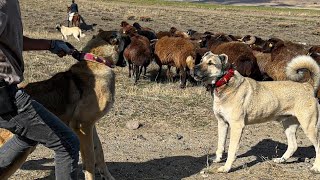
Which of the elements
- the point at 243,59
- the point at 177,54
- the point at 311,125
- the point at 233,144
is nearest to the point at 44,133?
the point at 233,144

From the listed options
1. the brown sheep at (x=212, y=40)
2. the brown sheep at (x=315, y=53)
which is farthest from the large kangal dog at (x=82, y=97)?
the brown sheep at (x=212, y=40)

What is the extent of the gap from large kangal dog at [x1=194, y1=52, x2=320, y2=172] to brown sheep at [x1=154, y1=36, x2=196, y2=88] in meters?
6.37

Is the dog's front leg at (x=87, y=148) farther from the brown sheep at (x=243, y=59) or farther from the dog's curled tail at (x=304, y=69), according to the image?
the brown sheep at (x=243, y=59)

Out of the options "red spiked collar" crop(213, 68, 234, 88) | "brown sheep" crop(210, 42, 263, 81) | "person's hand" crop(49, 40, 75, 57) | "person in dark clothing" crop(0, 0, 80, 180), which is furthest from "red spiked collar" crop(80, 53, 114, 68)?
"brown sheep" crop(210, 42, 263, 81)

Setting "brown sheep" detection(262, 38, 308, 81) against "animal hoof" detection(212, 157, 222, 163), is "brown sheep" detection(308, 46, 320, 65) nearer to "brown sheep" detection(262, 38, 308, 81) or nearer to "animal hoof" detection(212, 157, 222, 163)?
"brown sheep" detection(262, 38, 308, 81)

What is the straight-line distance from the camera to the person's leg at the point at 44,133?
12.1 ft

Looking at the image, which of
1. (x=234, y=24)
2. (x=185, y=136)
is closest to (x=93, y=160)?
(x=185, y=136)

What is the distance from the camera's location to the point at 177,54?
1353 centimetres

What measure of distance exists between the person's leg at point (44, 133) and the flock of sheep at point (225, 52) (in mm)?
7209

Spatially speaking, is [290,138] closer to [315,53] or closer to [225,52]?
[315,53]

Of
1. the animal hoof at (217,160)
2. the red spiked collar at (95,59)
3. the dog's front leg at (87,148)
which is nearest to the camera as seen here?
the red spiked collar at (95,59)

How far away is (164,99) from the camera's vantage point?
33.7ft

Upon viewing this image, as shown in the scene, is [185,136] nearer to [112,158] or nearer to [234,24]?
[112,158]

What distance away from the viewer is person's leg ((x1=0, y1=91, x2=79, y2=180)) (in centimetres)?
370
